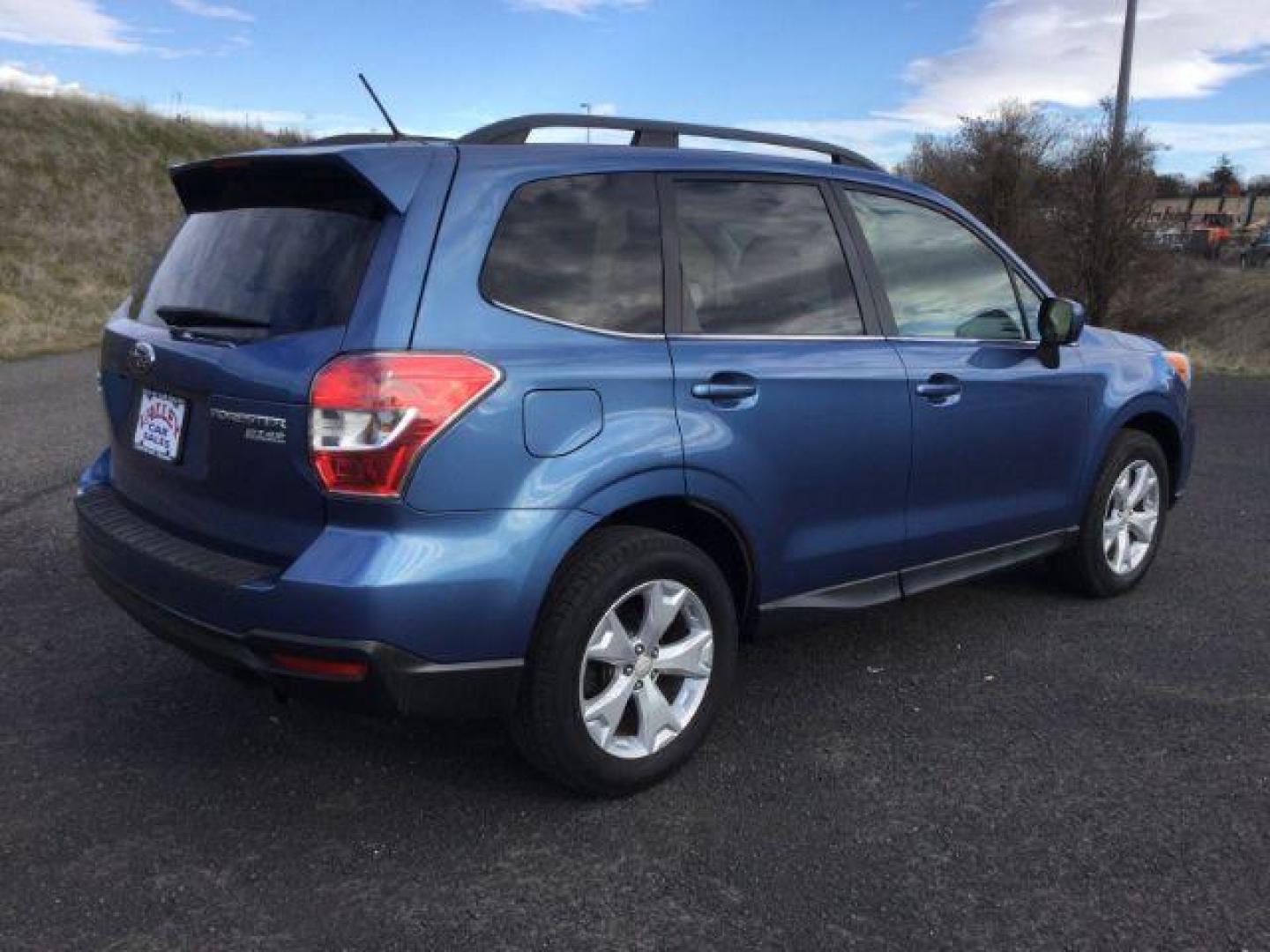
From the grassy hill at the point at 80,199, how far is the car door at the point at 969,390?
19.2 meters

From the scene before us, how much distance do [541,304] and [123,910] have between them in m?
1.73

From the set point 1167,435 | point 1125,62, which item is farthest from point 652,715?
point 1125,62

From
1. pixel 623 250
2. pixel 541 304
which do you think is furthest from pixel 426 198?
pixel 623 250

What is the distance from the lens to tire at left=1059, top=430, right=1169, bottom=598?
4754 mm

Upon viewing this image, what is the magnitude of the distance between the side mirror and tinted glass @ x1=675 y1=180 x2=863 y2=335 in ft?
3.26

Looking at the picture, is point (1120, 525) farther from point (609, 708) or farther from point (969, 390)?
point (609, 708)

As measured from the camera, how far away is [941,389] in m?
3.88

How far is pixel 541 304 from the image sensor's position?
115 inches

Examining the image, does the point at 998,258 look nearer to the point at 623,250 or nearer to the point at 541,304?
the point at 623,250

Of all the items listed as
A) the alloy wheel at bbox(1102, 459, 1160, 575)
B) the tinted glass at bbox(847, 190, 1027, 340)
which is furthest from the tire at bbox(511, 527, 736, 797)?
the alloy wheel at bbox(1102, 459, 1160, 575)

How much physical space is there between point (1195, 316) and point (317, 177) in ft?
71.9

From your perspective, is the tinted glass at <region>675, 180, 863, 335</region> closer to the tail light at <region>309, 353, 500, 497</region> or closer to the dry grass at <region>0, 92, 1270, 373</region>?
the tail light at <region>309, 353, 500, 497</region>

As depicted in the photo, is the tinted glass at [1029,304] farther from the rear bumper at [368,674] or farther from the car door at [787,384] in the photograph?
the rear bumper at [368,674]

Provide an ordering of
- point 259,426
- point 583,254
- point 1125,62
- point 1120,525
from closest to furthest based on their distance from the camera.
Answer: point 259,426 → point 583,254 → point 1120,525 → point 1125,62
